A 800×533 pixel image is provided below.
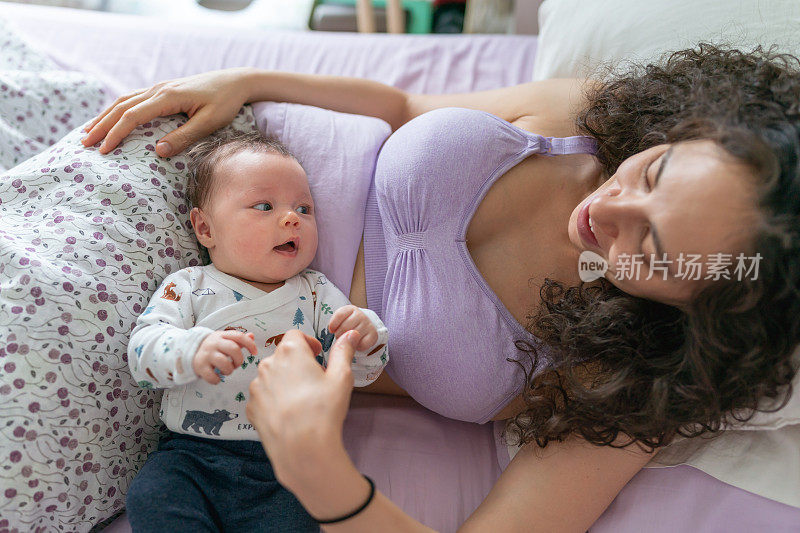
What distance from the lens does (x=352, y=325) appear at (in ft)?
3.08

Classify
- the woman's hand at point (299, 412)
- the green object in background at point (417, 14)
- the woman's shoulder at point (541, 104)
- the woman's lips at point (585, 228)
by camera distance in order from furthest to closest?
1. the green object in background at point (417, 14)
2. the woman's shoulder at point (541, 104)
3. the woman's lips at point (585, 228)
4. the woman's hand at point (299, 412)

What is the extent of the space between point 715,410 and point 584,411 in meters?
0.19

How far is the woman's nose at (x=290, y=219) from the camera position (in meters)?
1.02

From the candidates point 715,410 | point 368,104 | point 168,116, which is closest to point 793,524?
point 715,410

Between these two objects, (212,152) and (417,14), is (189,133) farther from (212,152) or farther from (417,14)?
(417,14)

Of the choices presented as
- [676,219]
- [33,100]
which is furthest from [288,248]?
[33,100]

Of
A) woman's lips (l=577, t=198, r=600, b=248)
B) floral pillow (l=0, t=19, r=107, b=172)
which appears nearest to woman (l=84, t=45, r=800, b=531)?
woman's lips (l=577, t=198, r=600, b=248)

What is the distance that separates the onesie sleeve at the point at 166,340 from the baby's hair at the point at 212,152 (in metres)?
0.19

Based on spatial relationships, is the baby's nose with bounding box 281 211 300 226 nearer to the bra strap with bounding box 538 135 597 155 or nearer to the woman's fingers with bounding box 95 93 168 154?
the woman's fingers with bounding box 95 93 168 154

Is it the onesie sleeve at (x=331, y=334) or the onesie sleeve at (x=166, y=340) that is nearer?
the onesie sleeve at (x=166, y=340)

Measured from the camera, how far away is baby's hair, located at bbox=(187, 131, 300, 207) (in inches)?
42.6

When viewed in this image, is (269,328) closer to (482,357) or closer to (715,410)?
(482,357)

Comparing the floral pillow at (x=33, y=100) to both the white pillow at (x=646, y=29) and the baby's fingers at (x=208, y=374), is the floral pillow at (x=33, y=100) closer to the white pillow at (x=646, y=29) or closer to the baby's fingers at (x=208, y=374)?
the baby's fingers at (x=208, y=374)

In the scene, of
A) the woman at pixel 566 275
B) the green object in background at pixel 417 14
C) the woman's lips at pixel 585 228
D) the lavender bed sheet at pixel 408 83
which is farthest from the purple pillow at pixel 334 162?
the green object in background at pixel 417 14
